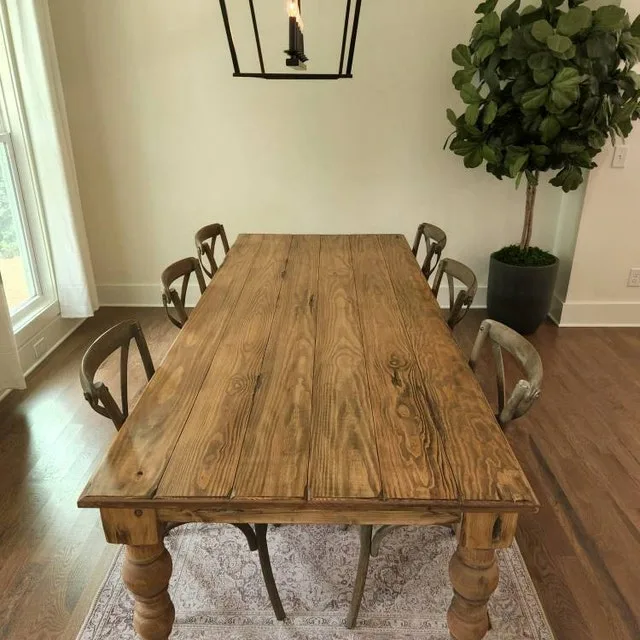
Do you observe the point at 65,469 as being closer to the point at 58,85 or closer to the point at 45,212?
the point at 45,212

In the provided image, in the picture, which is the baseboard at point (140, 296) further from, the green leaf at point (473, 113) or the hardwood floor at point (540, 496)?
the green leaf at point (473, 113)

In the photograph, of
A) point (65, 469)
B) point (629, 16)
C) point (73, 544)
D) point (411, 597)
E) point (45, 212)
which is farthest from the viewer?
point (45, 212)

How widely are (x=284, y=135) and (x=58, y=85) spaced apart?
1300 mm

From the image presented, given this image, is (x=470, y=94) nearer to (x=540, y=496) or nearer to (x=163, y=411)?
(x=540, y=496)

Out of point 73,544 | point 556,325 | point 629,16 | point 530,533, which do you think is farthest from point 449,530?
point 629,16

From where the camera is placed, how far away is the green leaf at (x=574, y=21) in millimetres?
2598

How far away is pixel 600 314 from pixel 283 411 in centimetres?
299

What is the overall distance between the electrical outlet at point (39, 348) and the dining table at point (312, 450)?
1.81 metres

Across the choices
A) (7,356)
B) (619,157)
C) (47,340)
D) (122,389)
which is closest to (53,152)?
(47,340)

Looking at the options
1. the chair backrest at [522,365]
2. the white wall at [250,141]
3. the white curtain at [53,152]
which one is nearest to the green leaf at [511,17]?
the white wall at [250,141]

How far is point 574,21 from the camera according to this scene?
2.61 m

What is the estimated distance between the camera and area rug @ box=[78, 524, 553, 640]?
159 cm

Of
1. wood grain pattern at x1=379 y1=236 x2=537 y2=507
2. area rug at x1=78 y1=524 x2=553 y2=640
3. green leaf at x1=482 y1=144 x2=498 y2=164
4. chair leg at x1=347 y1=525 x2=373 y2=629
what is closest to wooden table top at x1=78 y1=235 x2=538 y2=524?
wood grain pattern at x1=379 y1=236 x2=537 y2=507

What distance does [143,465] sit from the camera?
1115mm
